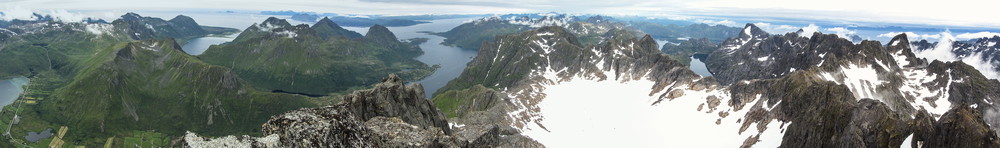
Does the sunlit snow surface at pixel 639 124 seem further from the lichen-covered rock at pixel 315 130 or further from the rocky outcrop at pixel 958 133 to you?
the lichen-covered rock at pixel 315 130

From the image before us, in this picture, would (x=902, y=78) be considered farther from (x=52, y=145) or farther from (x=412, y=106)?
(x=52, y=145)

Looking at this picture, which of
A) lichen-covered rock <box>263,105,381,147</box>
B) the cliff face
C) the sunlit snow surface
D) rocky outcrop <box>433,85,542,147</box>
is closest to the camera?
the cliff face

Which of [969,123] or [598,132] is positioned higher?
[969,123]

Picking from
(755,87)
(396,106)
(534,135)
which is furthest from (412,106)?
(755,87)

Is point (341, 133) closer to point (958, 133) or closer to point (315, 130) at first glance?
point (315, 130)

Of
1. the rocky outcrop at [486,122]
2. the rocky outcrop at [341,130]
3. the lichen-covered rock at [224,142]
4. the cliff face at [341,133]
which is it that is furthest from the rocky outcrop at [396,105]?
the lichen-covered rock at [224,142]

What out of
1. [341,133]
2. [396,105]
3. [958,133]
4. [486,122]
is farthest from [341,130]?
[486,122]

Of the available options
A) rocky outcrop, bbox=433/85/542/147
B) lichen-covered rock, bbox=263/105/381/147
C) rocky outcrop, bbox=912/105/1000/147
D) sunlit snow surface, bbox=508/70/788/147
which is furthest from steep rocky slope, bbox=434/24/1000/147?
lichen-covered rock, bbox=263/105/381/147

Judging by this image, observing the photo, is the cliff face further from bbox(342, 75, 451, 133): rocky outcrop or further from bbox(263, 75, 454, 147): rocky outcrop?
bbox(342, 75, 451, 133): rocky outcrop
